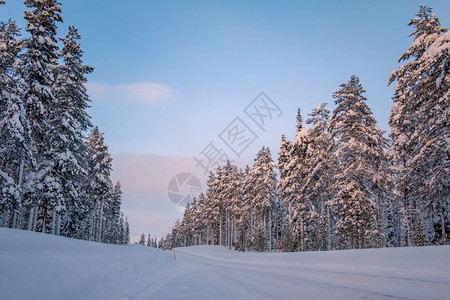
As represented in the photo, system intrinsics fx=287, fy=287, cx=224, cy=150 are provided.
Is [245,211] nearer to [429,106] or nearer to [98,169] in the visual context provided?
[98,169]

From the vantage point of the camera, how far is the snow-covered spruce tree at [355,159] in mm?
22844

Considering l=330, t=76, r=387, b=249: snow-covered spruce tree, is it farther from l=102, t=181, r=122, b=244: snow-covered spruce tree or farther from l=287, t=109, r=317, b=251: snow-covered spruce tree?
l=102, t=181, r=122, b=244: snow-covered spruce tree

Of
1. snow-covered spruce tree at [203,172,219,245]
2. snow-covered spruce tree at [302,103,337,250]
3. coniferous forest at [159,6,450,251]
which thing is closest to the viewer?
coniferous forest at [159,6,450,251]

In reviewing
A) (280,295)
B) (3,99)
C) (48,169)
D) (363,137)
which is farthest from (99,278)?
(363,137)

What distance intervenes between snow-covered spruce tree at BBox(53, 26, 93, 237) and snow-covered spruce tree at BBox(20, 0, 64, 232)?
0.64 m

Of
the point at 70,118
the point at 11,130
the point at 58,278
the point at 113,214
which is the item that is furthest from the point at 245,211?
the point at 58,278

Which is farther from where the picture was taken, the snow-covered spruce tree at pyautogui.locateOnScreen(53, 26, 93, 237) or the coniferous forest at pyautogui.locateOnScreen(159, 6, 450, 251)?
the snow-covered spruce tree at pyautogui.locateOnScreen(53, 26, 93, 237)

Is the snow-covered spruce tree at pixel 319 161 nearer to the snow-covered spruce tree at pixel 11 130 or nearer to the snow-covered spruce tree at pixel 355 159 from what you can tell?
the snow-covered spruce tree at pixel 355 159

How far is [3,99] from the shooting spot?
17359 millimetres

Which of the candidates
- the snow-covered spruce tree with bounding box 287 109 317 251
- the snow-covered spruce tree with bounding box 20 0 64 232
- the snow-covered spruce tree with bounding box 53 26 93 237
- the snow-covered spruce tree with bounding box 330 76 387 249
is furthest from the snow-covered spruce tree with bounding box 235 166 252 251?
the snow-covered spruce tree with bounding box 20 0 64 232

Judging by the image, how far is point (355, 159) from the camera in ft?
77.3

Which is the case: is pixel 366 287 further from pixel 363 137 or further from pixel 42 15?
pixel 42 15

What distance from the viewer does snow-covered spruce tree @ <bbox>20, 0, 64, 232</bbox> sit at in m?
20.2

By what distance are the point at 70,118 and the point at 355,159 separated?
23224 mm
